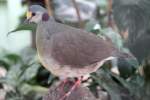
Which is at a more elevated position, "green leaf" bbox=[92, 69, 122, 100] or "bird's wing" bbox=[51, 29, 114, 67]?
"bird's wing" bbox=[51, 29, 114, 67]

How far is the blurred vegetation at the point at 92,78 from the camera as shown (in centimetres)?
171

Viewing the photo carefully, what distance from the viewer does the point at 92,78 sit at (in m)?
1.78

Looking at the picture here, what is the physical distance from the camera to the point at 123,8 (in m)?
1.74

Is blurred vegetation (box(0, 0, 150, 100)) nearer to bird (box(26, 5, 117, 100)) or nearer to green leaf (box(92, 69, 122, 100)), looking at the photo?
green leaf (box(92, 69, 122, 100))

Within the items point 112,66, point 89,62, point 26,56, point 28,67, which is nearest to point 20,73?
point 28,67

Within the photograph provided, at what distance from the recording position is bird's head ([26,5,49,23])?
135 centimetres

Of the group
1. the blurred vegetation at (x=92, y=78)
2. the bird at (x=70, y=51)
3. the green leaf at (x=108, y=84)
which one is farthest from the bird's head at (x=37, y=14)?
the green leaf at (x=108, y=84)

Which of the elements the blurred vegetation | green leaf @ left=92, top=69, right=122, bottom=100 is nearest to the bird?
Result: the blurred vegetation

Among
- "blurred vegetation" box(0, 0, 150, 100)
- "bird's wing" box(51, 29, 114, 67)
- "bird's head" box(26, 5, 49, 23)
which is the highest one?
"bird's head" box(26, 5, 49, 23)

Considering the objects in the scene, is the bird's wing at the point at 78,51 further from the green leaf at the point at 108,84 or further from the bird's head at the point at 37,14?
the green leaf at the point at 108,84

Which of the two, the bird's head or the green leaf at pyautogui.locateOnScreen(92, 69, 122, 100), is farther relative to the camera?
the green leaf at pyautogui.locateOnScreen(92, 69, 122, 100)

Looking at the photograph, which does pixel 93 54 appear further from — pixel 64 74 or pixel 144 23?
pixel 144 23

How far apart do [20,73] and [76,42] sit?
0.65 metres

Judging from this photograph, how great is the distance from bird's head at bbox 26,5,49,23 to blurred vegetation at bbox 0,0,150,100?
0.17 metres
